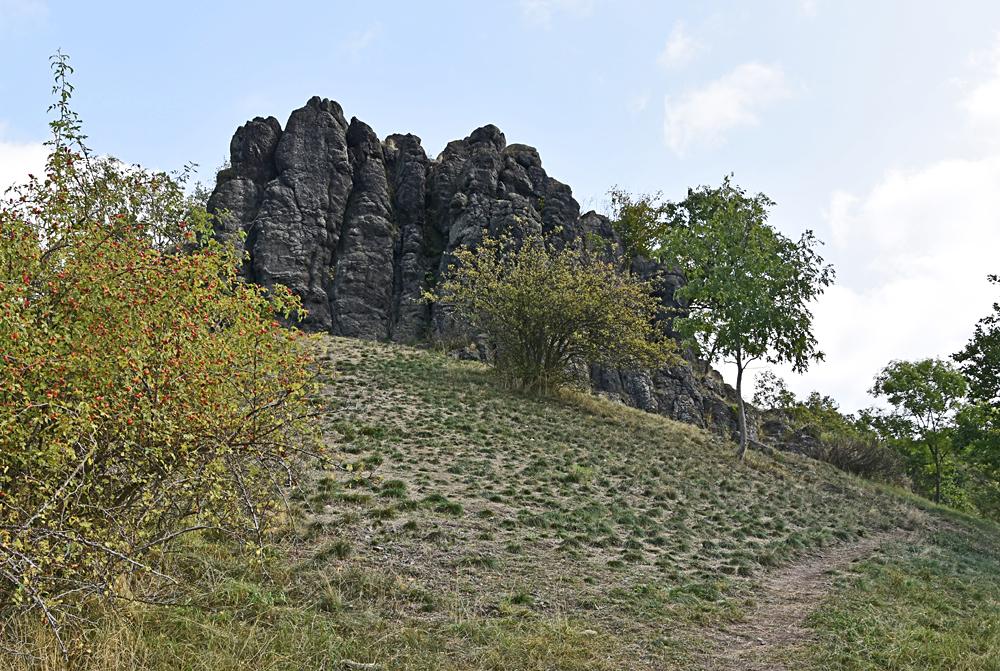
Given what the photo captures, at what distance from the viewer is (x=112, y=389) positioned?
16.7ft

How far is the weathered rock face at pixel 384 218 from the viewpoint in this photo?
39281 millimetres

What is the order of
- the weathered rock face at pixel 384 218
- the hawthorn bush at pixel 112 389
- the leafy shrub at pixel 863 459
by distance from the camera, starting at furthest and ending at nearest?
the weathered rock face at pixel 384 218 → the leafy shrub at pixel 863 459 → the hawthorn bush at pixel 112 389

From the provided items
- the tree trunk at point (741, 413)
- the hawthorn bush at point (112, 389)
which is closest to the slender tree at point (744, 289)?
the tree trunk at point (741, 413)

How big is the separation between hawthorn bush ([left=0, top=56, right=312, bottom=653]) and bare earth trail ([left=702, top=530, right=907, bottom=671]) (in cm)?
502

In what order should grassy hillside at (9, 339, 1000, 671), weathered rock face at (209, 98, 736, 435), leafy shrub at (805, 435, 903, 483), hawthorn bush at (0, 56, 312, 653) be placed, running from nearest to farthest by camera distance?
hawthorn bush at (0, 56, 312, 653)
grassy hillside at (9, 339, 1000, 671)
leafy shrub at (805, 435, 903, 483)
weathered rock face at (209, 98, 736, 435)

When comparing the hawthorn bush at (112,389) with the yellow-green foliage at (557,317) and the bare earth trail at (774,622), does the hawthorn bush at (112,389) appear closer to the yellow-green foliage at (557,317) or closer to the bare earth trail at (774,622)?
the bare earth trail at (774,622)

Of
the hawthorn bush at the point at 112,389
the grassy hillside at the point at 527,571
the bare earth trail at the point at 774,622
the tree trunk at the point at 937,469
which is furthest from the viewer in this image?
the tree trunk at the point at 937,469

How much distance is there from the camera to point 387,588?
6.80 m

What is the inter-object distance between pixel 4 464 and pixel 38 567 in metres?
1.03

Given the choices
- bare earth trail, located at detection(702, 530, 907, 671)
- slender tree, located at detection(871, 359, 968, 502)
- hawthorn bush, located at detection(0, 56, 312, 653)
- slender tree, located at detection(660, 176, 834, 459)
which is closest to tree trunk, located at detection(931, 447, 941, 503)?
slender tree, located at detection(871, 359, 968, 502)

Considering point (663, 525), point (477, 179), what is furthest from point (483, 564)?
point (477, 179)

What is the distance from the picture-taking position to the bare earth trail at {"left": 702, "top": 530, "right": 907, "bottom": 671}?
6332mm

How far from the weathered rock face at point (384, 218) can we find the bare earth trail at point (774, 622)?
25.5m

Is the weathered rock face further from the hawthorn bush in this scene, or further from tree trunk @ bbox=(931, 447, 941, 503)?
the hawthorn bush
